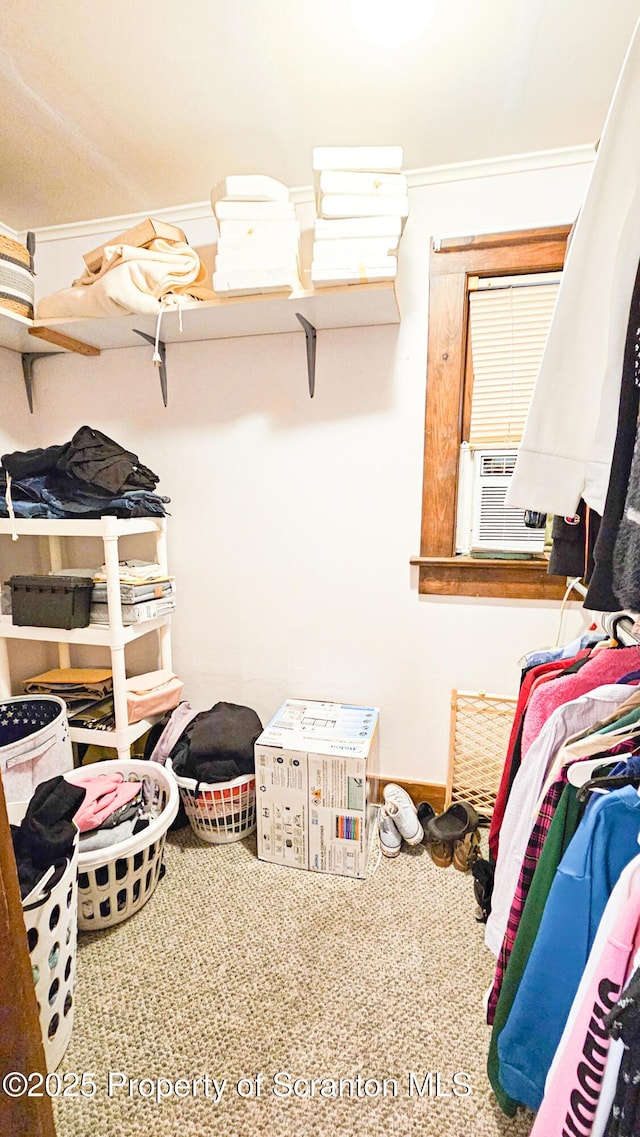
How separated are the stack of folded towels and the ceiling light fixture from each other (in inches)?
8.7

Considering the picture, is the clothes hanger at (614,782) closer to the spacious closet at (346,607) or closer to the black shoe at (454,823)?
the spacious closet at (346,607)

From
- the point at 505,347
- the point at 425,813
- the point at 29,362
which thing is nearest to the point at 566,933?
the point at 425,813

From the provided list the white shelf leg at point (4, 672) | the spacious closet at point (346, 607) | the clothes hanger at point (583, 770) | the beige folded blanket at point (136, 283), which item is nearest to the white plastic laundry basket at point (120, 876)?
the spacious closet at point (346, 607)

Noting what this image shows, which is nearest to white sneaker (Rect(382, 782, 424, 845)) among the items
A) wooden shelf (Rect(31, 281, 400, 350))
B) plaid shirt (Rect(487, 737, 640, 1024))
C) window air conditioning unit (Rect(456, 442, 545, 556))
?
plaid shirt (Rect(487, 737, 640, 1024))

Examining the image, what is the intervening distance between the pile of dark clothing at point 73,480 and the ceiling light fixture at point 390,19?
134 centimetres

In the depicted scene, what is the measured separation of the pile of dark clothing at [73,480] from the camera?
1.71 metres

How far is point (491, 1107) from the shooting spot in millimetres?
1012

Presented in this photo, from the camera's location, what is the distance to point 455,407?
5.66ft

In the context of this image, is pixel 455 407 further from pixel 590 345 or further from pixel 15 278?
pixel 15 278

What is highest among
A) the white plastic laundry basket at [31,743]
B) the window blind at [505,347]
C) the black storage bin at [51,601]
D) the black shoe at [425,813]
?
the window blind at [505,347]

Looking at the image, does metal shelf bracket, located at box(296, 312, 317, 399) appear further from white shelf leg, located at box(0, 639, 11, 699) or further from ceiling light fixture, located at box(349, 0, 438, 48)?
white shelf leg, located at box(0, 639, 11, 699)

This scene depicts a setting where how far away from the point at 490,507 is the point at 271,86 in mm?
1390

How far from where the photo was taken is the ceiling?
113 cm

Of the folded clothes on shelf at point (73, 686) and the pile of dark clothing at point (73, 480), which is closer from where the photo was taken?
the pile of dark clothing at point (73, 480)
